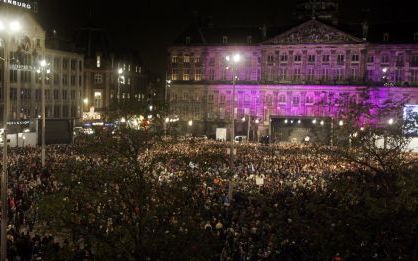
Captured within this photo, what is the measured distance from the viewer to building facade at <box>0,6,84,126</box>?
73875 millimetres

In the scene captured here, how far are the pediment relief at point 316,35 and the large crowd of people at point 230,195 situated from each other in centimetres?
4119

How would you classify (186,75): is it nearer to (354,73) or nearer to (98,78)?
(98,78)

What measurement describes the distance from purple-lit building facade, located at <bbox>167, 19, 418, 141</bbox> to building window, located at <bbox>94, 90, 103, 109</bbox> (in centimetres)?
1253

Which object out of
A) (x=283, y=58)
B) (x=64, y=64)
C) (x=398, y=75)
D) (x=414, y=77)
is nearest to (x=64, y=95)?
(x=64, y=64)

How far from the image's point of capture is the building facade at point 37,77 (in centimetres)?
7388

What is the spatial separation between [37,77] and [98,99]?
857 inches

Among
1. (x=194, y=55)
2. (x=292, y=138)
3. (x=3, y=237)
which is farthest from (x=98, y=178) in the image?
(x=194, y=55)

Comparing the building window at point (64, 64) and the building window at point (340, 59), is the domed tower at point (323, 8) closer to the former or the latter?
the building window at point (340, 59)

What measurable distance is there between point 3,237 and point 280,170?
26739 millimetres

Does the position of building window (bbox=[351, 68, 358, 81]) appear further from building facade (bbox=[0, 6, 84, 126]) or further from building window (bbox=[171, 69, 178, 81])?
building facade (bbox=[0, 6, 84, 126])

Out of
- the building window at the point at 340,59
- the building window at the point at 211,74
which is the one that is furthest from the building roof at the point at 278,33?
the building window at the point at 211,74

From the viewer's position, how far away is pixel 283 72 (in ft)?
317

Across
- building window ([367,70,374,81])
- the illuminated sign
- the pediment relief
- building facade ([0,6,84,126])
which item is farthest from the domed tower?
the illuminated sign

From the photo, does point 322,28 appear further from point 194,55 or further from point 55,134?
point 55,134
